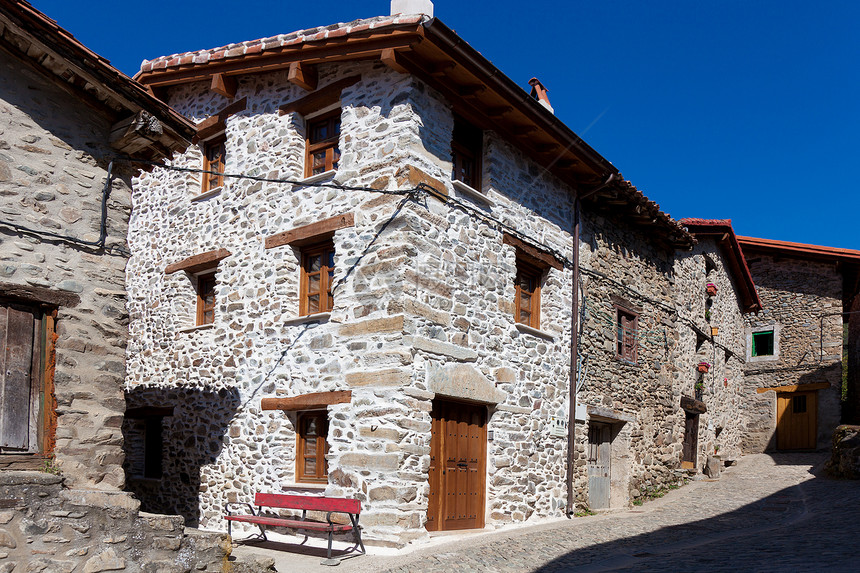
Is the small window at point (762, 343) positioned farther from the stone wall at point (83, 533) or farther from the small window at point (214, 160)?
the stone wall at point (83, 533)

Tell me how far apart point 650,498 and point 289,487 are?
25.1 feet

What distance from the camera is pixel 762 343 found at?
22.9m

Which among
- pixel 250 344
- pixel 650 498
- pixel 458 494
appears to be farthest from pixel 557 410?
pixel 250 344

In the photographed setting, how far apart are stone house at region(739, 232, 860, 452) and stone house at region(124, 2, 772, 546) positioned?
916 centimetres

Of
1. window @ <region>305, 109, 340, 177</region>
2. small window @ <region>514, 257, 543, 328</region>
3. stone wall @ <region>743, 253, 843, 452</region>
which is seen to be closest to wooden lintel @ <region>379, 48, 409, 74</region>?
window @ <region>305, 109, 340, 177</region>

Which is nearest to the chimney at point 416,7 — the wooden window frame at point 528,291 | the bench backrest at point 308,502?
the wooden window frame at point 528,291

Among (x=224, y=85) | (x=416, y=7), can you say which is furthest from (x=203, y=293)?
(x=416, y=7)

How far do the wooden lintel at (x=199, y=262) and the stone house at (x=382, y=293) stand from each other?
0.05 metres

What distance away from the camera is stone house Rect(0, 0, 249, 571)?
639 centimetres

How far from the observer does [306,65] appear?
35.3 feet

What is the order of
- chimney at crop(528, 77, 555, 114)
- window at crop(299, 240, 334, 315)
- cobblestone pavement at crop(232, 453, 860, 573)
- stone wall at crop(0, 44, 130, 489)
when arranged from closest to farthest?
stone wall at crop(0, 44, 130, 489), cobblestone pavement at crop(232, 453, 860, 573), window at crop(299, 240, 334, 315), chimney at crop(528, 77, 555, 114)

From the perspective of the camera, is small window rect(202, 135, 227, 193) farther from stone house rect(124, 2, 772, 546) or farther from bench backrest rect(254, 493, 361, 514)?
bench backrest rect(254, 493, 361, 514)

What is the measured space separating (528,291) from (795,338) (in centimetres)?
1326

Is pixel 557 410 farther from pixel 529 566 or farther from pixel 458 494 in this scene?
pixel 529 566
